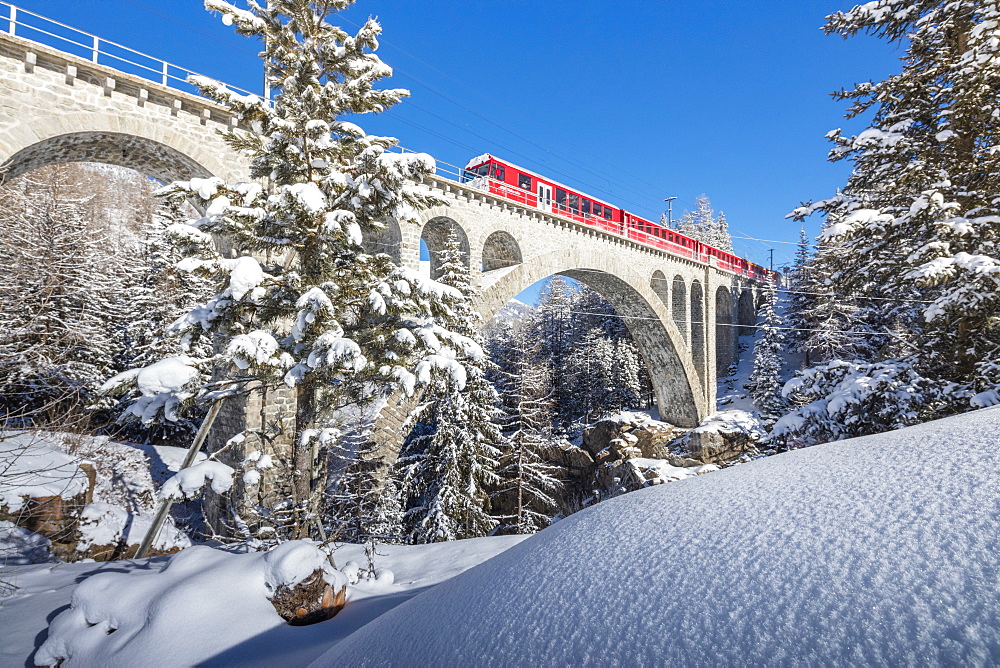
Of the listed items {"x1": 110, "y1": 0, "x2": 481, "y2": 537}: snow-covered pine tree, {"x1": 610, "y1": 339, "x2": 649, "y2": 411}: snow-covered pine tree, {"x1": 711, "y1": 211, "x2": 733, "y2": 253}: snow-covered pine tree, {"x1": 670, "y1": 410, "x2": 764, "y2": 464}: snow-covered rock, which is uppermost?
{"x1": 711, "y1": 211, "x2": 733, "y2": 253}: snow-covered pine tree

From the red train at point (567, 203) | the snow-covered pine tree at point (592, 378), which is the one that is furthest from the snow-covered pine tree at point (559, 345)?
the red train at point (567, 203)

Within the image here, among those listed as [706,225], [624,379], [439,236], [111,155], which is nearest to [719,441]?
[624,379]

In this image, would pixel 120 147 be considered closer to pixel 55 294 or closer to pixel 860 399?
pixel 55 294

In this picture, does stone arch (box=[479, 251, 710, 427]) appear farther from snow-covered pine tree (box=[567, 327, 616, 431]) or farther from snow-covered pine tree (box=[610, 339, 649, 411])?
snow-covered pine tree (box=[567, 327, 616, 431])

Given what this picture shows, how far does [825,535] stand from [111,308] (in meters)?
22.7

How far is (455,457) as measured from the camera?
12.6m

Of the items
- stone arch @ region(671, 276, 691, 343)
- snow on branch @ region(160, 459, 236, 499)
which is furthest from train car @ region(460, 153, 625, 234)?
snow on branch @ region(160, 459, 236, 499)

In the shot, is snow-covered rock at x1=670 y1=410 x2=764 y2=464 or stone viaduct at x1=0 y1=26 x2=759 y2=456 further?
snow-covered rock at x1=670 y1=410 x2=764 y2=464

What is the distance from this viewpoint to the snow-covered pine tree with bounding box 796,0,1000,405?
5602 mm

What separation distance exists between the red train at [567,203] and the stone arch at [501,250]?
142cm

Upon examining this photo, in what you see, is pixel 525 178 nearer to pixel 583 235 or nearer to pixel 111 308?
pixel 583 235

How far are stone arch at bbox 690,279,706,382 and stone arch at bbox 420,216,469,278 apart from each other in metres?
18.4

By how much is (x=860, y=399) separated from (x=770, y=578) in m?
6.66

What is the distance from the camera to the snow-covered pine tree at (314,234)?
5.35 meters
